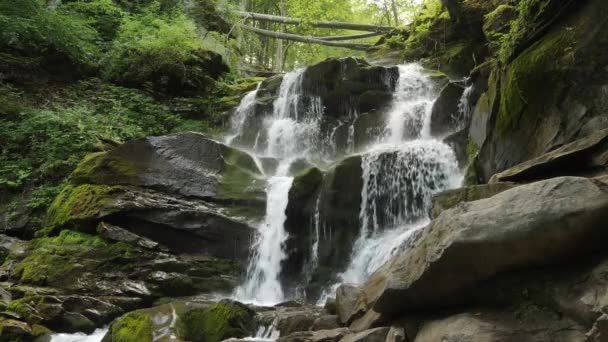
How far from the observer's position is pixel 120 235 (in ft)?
34.4

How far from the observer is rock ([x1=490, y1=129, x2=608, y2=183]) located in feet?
16.8

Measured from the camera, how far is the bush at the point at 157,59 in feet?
58.3

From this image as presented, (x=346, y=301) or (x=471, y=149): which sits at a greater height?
(x=471, y=149)

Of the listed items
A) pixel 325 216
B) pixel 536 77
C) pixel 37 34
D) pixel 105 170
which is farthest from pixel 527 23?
pixel 37 34

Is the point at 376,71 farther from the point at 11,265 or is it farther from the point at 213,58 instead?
the point at 11,265

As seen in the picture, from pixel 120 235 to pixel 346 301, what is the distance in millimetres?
6452

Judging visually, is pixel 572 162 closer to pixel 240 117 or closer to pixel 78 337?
pixel 78 337

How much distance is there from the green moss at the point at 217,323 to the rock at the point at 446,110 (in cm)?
869

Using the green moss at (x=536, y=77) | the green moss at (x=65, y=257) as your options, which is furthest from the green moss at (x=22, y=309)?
the green moss at (x=536, y=77)

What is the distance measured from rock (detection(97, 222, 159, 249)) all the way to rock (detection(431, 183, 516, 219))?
22.1 ft

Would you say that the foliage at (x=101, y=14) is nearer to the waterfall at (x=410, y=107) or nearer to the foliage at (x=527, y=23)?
the waterfall at (x=410, y=107)

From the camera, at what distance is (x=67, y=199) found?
11211mm

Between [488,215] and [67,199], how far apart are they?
10498mm

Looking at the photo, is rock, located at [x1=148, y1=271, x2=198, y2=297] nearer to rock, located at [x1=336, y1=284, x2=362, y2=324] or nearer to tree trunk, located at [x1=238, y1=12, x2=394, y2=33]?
rock, located at [x1=336, y1=284, x2=362, y2=324]
